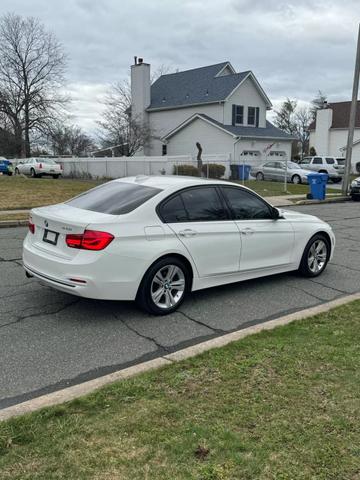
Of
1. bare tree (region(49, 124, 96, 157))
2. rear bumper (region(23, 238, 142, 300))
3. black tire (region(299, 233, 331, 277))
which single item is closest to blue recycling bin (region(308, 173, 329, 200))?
black tire (region(299, 233, 331, 277))

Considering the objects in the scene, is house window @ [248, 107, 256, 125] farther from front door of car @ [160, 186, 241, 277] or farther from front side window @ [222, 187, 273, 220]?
front door of car @ [160, 186, 241, 277]

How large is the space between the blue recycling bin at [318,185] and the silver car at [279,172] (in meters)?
9.43

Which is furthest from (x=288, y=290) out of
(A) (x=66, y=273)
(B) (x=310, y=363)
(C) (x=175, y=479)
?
(C) (x=175, y=479)

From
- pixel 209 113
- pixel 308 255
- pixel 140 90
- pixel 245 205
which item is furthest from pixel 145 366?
pixel 140 90

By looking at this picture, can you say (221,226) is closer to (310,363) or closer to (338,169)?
(310,363)

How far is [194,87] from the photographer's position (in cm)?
3909

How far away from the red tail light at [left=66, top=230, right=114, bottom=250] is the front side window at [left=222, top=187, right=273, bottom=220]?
1947mm

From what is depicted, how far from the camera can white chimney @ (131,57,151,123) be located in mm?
39375

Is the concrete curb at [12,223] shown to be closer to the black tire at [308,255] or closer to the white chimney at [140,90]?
the black tire at [308,255]

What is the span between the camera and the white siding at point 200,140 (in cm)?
3516

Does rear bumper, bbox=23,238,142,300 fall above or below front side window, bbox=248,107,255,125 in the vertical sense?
below

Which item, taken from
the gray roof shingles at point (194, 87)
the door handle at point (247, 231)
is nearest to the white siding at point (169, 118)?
the gray roof shingles at point (194, 87)

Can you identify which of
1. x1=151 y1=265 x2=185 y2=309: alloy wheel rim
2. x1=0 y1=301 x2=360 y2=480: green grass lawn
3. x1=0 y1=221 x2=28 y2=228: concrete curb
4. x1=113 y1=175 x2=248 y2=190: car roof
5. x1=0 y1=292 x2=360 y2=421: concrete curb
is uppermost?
x1=113 y1=175 x2=248 y2=190: car roof

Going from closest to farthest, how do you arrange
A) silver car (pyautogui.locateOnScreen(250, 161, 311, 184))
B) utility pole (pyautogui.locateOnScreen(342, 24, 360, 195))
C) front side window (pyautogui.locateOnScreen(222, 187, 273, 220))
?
front side window (pyautogui.locateOnScreen(222, 187, 273, 220))
utility pole (pyautogui.locateOnScreen(342, 24, 360, 195))
silver car (pyautogui.locateOnScreen(250, 161, 311, 184))
